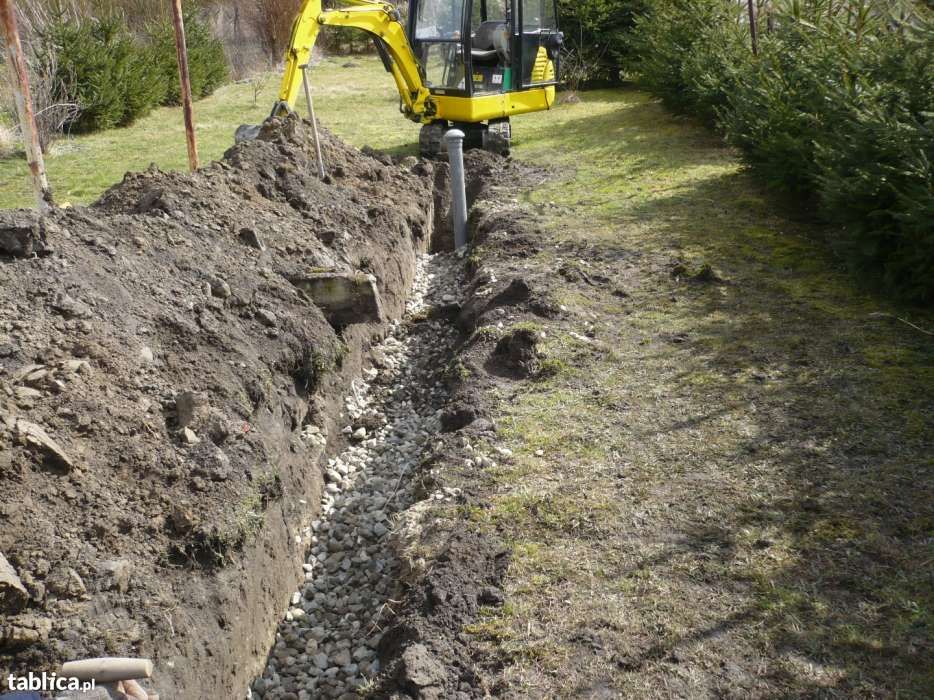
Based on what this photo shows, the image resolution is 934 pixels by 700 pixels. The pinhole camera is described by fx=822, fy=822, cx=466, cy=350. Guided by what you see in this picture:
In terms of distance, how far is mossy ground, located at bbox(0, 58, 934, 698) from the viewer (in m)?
3.03

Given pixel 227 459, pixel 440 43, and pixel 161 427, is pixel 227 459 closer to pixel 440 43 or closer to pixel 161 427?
pixel 161 427

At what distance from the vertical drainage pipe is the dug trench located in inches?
95.3

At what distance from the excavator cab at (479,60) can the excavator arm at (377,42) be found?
8.2 inches

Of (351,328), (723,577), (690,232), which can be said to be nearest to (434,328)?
(351,328)

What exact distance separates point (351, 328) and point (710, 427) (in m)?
2.75

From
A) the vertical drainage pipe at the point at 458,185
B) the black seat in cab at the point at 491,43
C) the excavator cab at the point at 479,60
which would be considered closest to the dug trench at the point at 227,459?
the vertical drainage pipe at the point at 458,185

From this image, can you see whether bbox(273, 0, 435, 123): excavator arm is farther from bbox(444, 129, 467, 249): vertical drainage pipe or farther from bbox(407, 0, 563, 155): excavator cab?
bbox(444, 129, 467, 249): vertical drainage pipe

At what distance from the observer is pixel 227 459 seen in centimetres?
386

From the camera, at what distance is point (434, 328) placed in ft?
22.8

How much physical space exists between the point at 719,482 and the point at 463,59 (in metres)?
8.65

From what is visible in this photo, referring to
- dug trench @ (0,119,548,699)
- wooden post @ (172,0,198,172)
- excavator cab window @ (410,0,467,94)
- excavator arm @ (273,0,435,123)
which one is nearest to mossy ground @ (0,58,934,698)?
dug trench @ (0,119,548,699)

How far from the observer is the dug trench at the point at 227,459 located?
3.04 metres

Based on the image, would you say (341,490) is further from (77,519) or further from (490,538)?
(77,519)

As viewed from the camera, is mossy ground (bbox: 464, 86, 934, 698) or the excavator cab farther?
the excavator cab
